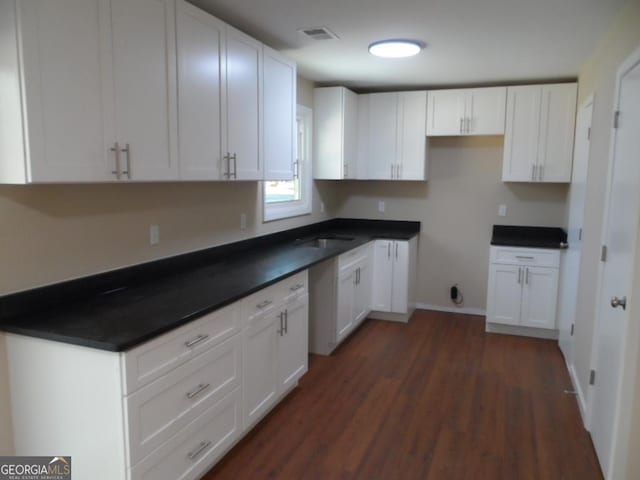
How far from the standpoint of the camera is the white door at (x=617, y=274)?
2113 millimetres

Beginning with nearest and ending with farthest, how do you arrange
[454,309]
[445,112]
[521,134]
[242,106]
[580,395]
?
[242,106] → [580,395] → [521,134] → [445,112] → [454,309]

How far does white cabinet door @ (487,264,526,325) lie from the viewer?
4.35 metres

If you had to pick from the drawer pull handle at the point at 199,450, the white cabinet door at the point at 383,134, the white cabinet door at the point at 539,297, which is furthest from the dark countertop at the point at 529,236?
the drawer pull handle at the point at 199,450

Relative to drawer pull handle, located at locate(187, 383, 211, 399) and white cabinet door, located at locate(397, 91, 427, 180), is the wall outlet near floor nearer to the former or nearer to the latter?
drawer pull handle, located at locate(187, 383, 211, 399)

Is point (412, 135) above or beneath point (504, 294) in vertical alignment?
above

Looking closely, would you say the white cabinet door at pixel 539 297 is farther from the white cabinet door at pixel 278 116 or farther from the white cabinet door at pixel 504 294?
the white cabinet door at pixel 278 116

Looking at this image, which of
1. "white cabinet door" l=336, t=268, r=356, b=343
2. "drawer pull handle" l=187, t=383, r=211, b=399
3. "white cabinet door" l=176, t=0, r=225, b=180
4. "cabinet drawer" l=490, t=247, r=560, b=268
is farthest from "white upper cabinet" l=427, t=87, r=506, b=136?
"drawer pull handle" l=187, t=383, r=211, b=399

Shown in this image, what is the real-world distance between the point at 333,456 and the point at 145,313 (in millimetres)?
1288

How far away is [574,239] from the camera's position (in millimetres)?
3703

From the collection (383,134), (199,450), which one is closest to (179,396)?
(199,450)

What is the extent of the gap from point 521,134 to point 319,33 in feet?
7.69

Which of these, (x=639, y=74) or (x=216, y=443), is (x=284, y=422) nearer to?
(x=216, y=443)

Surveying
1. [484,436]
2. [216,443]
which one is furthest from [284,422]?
[484,436]

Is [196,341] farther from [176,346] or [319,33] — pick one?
[319,33]
